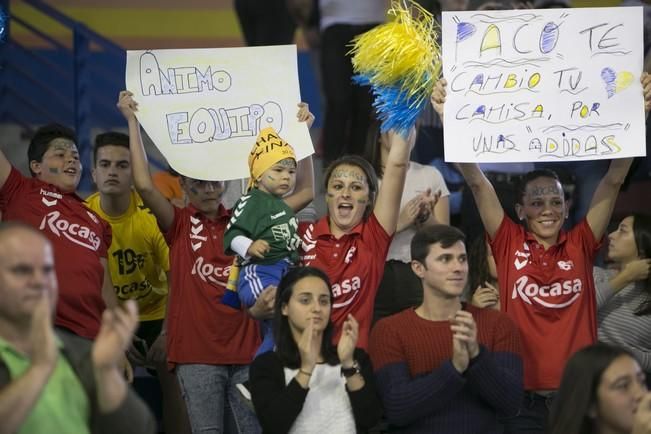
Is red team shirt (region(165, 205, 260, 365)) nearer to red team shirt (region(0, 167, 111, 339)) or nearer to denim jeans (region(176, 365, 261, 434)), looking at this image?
denim jeans (region(176, 365, 261, 434))

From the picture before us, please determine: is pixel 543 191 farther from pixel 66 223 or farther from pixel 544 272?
pixel 66 223

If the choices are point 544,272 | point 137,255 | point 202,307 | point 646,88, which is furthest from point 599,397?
point 137,255

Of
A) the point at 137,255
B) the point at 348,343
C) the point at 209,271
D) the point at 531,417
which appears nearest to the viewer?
the point at 348,343

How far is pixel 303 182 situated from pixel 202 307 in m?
0.74

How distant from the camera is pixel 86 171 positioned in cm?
731

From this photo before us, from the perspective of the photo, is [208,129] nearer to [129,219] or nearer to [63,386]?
[129,219]

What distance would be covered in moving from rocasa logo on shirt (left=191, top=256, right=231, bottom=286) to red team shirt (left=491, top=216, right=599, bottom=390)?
1.16 meters

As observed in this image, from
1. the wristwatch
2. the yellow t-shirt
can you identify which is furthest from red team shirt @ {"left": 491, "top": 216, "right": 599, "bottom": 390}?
the yellow t-shirt

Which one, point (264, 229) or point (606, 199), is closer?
point (264, 229)

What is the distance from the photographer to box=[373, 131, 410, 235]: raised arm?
532cm

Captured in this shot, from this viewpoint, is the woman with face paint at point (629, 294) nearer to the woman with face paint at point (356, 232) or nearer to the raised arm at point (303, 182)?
the woman with face paint at point (356, 232)

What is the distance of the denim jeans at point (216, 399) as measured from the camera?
17.7 ft

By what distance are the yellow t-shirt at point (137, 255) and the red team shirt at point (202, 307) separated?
0.42 metres

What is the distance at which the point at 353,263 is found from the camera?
5.33 metres
